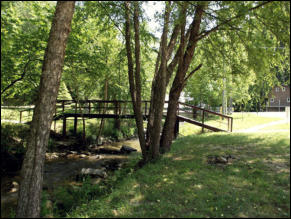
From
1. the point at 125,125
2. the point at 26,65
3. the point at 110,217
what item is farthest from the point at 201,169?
the point at 125,125

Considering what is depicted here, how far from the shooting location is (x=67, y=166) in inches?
440

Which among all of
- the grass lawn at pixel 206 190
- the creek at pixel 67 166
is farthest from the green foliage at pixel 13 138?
the grass lawn at pixel 206 190

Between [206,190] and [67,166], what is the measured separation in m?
8.17

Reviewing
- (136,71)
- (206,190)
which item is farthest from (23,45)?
(206,190)

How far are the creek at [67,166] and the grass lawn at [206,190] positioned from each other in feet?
10.2

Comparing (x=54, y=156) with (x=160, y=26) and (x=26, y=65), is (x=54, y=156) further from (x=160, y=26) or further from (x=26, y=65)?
(x=160, y=26)

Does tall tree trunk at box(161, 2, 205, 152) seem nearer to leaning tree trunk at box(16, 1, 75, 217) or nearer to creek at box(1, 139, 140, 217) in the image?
creek at box(1, 139, 140, 217)

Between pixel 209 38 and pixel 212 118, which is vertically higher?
pixel 209 38

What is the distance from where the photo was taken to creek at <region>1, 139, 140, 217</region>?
7.61 meters

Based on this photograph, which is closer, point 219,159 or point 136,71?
point 219,159

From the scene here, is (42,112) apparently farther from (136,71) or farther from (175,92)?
(175,92)

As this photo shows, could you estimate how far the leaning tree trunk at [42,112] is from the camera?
4.11 meters

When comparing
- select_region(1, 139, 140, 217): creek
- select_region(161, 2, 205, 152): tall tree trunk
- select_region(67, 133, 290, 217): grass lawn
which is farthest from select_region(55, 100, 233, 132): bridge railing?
select_region(67, 133, 290, 217): grass lawn

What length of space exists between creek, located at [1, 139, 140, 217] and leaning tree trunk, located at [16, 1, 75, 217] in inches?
110
